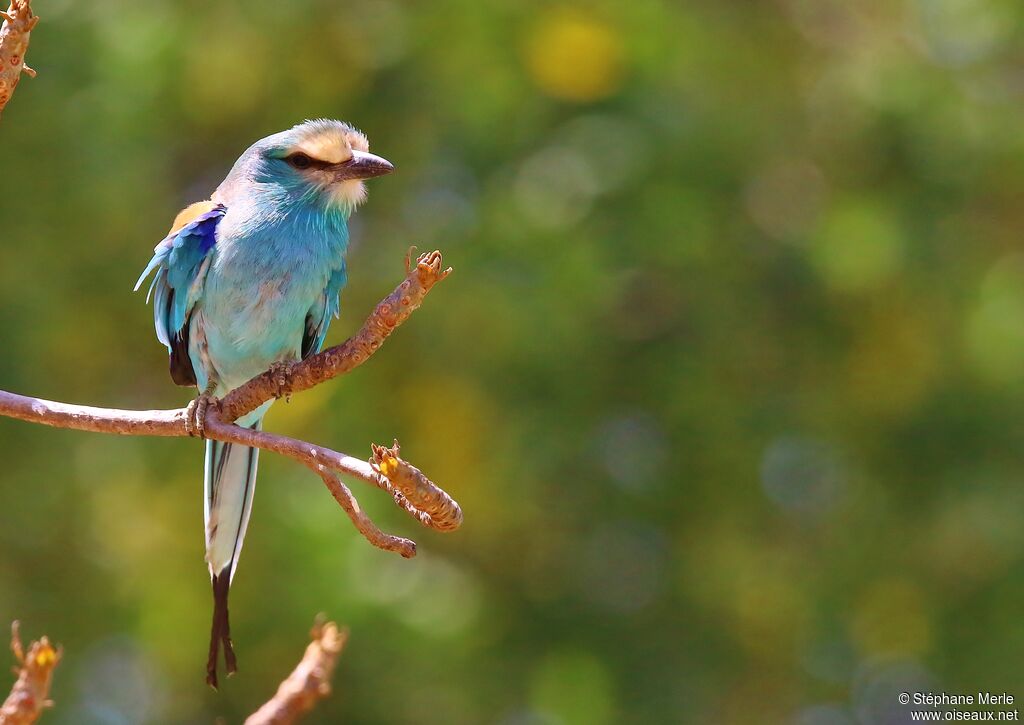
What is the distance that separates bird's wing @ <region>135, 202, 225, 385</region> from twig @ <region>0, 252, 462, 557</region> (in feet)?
2.82

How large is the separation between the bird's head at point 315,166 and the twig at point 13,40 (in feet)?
4.50

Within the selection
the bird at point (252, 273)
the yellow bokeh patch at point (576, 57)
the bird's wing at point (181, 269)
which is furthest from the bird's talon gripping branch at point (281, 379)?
the yellow bokeh patch at point (576, 57)

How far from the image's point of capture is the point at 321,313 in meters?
3.80

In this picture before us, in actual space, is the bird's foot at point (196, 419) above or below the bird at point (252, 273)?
below

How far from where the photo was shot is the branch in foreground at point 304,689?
79.2 inches

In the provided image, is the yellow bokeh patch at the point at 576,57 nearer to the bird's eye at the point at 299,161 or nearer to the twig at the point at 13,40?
the bird's eye at the point at 299,161

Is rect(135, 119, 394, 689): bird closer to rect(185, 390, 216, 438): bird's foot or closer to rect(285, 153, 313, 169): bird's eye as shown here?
rect(285, 153, 313, 169): bird's eye

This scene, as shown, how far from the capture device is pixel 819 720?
21.7ft

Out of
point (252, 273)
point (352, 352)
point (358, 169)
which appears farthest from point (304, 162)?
point (352, 352)

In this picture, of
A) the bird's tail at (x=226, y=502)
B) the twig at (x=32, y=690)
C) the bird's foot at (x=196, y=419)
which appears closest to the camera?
the twig at (x=32, y=690)

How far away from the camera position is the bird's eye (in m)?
3.79

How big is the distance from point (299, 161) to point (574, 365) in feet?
8.39

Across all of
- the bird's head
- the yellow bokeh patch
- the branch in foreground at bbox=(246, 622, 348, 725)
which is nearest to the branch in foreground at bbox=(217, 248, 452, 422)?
the branch in foreground at bbox=(246, 622, 348, 725)

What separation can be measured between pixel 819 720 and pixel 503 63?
11.6 ft
